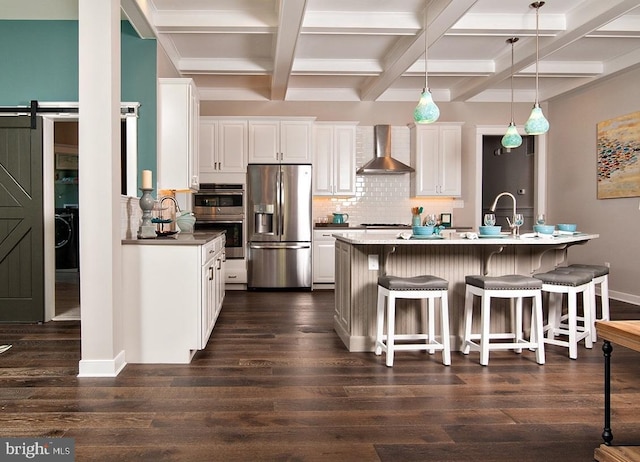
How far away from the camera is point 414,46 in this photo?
5.22m

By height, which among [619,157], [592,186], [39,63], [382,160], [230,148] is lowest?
[592,186]

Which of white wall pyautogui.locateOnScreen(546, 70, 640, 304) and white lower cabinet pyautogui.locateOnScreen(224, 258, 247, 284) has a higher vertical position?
white wall pyautogui.locateOnScreen(546, 70, 640, 304)

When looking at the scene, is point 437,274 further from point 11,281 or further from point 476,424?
point 11,281

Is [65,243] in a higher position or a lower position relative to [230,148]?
lower

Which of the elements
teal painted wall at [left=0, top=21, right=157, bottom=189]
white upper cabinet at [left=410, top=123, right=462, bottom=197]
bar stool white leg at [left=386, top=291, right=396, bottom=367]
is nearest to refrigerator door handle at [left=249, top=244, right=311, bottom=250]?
white upper cabinet at [left=410, top=123, right=462, bottom=197]

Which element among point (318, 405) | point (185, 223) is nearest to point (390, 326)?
point (318, 405)

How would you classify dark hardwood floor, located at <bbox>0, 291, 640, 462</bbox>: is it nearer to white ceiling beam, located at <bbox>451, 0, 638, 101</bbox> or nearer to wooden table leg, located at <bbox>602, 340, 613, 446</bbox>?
wooden table leg, located at <bbox>602, 340, 613, 446</bbox>

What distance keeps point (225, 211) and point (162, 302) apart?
347cm

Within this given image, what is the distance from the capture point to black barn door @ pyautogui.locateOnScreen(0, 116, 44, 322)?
496 centimetres

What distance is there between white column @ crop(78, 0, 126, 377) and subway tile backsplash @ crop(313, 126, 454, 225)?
176 inches

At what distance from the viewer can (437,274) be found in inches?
160

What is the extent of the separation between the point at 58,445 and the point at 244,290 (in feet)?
15.8

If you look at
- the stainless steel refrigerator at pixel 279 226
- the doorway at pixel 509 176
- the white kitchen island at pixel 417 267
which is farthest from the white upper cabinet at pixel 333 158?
the white kitchen island at pixel 417 267

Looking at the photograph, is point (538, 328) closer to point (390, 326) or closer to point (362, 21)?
point (390, 326)
